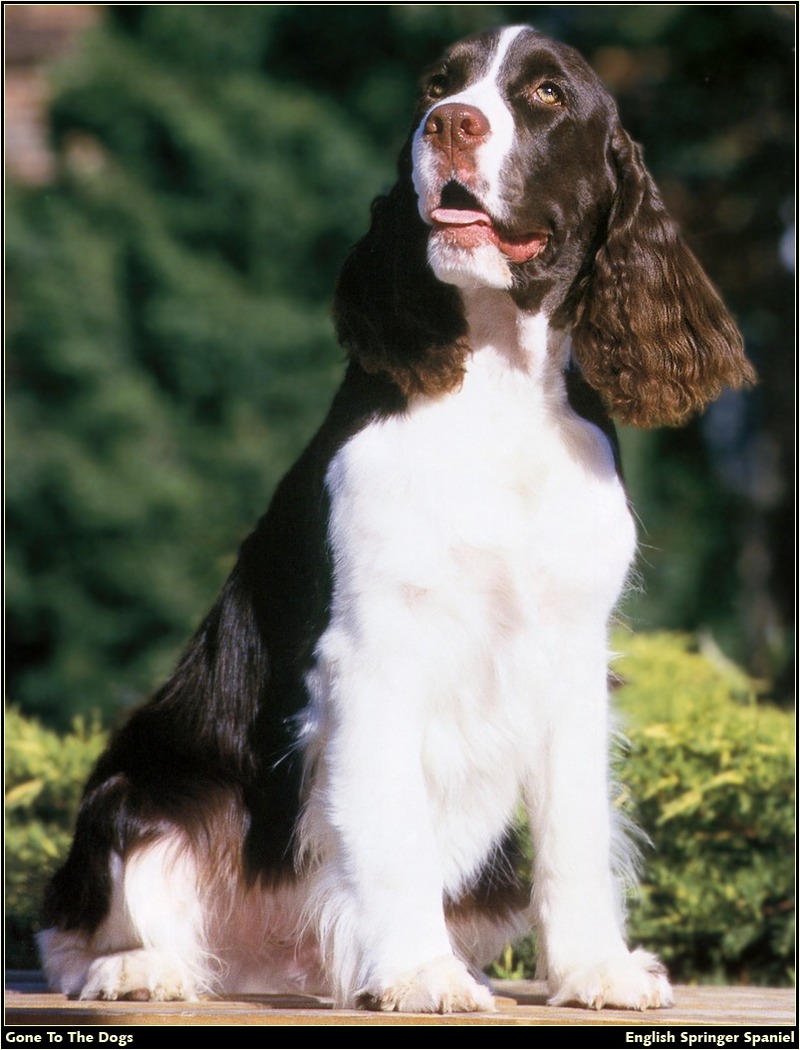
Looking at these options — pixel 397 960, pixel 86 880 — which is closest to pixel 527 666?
pixel 397 960

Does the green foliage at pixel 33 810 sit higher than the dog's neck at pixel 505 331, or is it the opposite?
the dog's neck at pixel 505 331

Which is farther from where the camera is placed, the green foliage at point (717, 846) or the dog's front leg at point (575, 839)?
the green foliage at point (717, 846)

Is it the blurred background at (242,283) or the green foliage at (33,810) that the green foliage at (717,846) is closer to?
the green foliage at (33,810)

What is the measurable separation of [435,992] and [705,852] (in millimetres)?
2204

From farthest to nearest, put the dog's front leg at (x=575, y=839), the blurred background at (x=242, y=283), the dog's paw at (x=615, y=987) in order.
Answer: the blurred background at (x=242, y=283) → the dog's front leg at (x=575, y=839) → the dog's paw at (x=615, y=987)

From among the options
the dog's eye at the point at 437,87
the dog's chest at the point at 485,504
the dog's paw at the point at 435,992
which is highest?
the dog's eye at the point at 437,87

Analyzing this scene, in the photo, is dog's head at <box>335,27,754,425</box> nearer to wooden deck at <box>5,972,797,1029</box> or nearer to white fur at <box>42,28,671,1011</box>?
white fur at <box>42,28,671,1011</box>

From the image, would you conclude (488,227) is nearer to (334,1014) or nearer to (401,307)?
(401,307)

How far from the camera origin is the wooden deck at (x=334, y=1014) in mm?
3045

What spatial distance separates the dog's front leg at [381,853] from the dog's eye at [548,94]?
1.32 meters

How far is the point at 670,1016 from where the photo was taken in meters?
3.23

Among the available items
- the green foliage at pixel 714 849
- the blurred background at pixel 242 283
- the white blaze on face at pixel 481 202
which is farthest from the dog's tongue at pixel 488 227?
the blurred background at pixel 242 283

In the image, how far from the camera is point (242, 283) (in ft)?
32.3

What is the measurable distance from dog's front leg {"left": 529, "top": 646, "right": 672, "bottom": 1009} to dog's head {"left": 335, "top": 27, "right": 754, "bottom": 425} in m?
0.75
